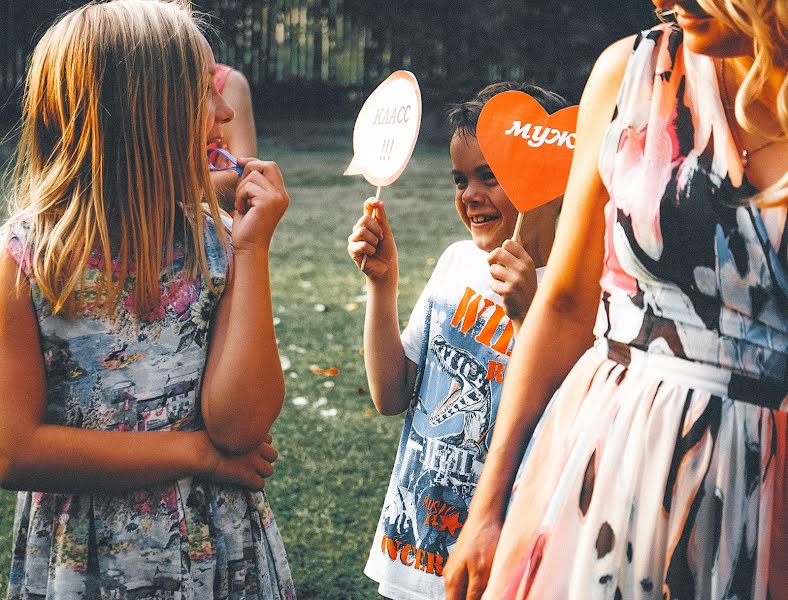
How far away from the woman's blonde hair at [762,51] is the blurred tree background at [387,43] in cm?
1750

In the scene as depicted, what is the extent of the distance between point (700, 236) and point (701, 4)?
292 millimetres

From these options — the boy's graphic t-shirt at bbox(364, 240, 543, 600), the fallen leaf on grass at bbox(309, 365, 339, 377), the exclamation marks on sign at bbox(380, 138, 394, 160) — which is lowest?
the fallen leaf on grass at bbox(309, 365, 339, 377)

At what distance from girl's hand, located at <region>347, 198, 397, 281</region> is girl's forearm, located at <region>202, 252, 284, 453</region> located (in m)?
0.47

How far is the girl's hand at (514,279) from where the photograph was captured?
2006mm

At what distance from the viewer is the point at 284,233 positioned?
10.0m

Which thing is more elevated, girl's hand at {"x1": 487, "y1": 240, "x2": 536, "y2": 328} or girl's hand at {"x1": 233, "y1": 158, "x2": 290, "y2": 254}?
girl's hand at {"x1": 233, "y1": 158, "x2": 290, "y2": 254}

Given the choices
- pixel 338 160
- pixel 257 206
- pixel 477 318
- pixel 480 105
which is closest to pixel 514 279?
pixel 477 318

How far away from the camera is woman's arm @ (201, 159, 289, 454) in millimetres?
1785

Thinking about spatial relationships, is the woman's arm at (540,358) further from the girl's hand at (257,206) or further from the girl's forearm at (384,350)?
the girl's forearm at (384,350)

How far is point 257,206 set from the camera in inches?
73.9

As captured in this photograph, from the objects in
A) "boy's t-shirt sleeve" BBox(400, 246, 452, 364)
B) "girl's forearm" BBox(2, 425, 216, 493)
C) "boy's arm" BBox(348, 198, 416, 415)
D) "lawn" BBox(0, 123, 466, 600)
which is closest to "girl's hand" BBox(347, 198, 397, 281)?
"boy's arm" BBox(348, 198, 416, 415)

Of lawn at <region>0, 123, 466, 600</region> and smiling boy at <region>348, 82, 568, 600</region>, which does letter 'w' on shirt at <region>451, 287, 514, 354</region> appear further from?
lawn at <region>0, 123, 466, 600</region>

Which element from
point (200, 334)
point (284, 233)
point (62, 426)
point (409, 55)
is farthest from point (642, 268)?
point (409, 55)

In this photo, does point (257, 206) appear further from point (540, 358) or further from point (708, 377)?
point (708, 377)
